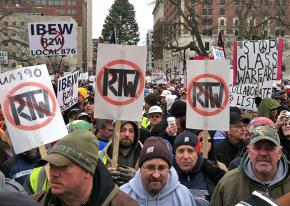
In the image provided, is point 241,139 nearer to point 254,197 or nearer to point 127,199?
point 127,199

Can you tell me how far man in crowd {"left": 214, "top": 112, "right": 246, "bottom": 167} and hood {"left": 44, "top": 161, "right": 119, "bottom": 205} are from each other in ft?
9.78

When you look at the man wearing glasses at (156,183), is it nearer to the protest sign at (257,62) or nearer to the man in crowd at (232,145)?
the man in crowd at (232,145)

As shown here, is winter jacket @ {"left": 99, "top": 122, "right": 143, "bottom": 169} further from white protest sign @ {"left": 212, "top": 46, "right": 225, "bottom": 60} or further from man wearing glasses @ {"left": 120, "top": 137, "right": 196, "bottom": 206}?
white protest sign @ {"left": 212, "top": 46, "right": 225, "bottom": 60}

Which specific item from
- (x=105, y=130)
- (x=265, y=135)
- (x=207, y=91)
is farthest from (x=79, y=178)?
(x=207, y=91)

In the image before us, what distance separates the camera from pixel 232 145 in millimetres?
5938

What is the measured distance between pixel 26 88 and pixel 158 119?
3715 millimetres

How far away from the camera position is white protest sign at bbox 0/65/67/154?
4320 millimetres

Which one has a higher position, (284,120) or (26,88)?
(26,88)

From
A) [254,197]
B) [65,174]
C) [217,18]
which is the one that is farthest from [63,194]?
[217,18]

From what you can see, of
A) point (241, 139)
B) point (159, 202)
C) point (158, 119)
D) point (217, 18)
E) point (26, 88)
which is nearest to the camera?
point (159, 202)

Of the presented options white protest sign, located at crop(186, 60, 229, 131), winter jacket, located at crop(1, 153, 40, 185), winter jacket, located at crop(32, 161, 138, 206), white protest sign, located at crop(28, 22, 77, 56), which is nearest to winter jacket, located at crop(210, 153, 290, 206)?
winter jacket, located at crop(32, 161, 138, 206)

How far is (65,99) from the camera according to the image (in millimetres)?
8391

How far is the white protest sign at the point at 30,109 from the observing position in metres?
4.32

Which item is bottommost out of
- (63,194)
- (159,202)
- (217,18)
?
(159,202)
